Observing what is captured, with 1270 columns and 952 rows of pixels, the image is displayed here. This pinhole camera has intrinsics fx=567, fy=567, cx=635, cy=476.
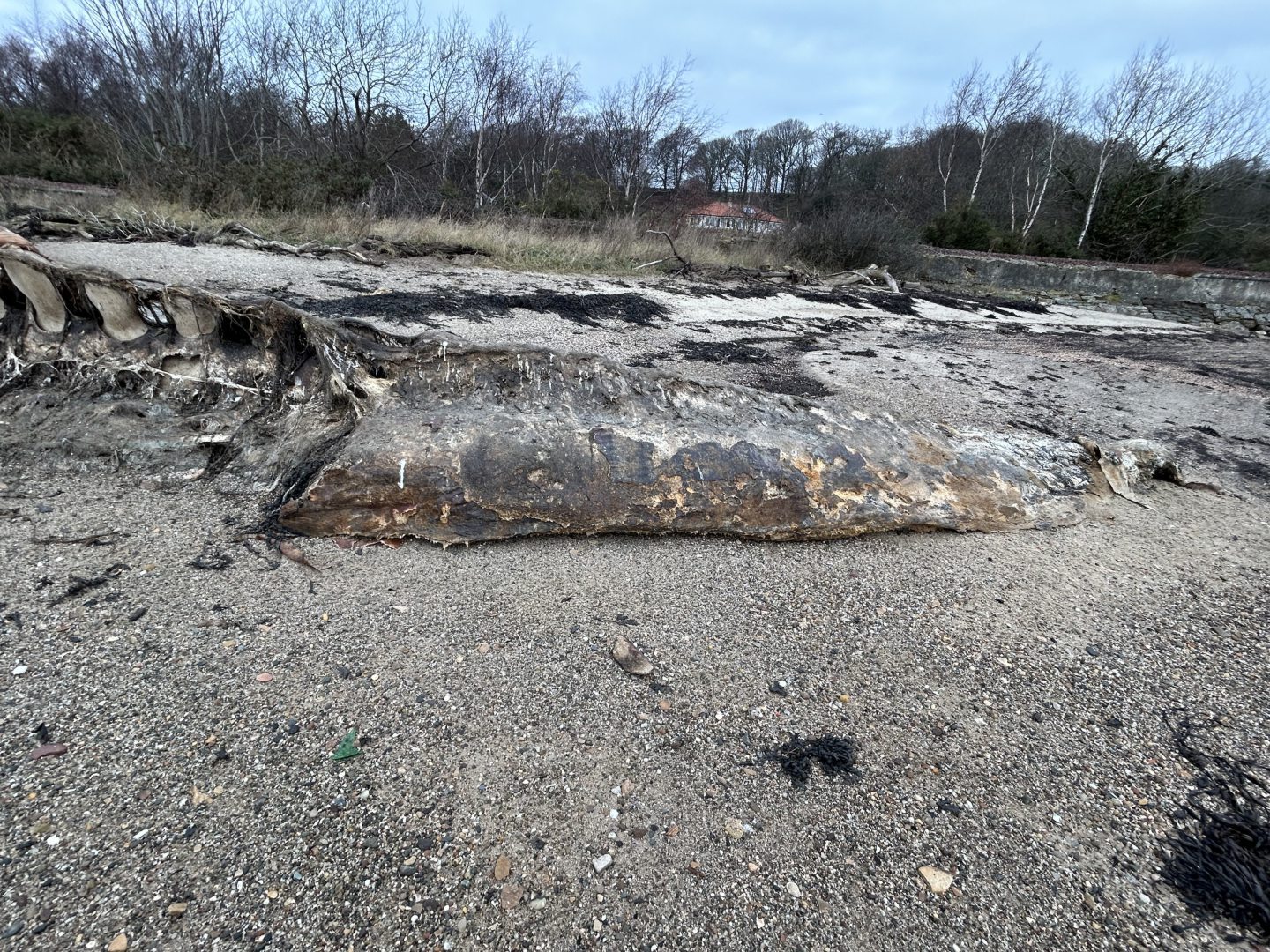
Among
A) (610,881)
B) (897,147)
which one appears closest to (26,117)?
(610,881)

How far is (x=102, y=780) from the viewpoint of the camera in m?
1.33

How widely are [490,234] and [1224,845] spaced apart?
41.4 feet

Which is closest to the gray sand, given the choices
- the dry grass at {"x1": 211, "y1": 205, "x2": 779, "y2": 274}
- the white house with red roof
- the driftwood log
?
the driftwood log

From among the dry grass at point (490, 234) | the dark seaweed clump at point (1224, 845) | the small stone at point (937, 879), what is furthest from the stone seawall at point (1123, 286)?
the small stone at point (937, 879)

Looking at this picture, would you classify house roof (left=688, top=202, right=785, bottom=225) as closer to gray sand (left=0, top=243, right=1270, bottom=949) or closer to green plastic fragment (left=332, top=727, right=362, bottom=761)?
gray sand (left=0, top=243, right=1270, bottom=949)

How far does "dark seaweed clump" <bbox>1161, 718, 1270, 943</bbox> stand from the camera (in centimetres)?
128

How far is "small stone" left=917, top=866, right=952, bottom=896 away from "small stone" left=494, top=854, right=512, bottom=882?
95cm

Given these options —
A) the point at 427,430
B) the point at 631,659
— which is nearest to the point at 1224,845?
the point at 631,659

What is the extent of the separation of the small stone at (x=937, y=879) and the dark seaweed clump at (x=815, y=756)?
26 cm

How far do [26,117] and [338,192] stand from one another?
13256 millimetres

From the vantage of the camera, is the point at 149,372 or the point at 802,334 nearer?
the point at 149,372

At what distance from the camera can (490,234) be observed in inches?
458

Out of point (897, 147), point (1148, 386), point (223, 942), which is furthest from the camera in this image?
point (897, 147)

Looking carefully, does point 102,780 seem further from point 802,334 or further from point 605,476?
point 802,334
